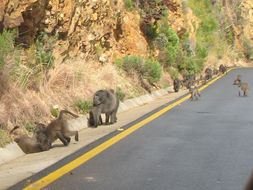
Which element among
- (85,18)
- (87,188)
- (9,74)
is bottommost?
(87,188)

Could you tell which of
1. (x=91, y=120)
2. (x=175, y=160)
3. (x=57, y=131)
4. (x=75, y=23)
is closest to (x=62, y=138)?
(x=57, y=131)

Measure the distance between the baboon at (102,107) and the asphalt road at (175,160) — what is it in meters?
0.83

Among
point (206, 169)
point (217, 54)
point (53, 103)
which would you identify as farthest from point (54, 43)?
point (217, 54)

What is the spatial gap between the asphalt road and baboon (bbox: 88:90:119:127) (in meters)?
0.83

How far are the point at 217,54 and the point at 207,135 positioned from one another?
3977 centimetres

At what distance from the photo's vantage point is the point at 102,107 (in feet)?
38.8

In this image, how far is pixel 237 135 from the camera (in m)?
10.5

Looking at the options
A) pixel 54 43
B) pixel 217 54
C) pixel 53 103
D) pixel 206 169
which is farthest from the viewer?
pixel 217 54

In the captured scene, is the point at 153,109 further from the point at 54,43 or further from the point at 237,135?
the point at 237,135

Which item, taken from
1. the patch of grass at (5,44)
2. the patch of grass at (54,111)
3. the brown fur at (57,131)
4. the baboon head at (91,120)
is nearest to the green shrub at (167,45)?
the baboon head at (91,120)

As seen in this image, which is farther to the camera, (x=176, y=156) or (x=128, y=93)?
(x=128, y=93)

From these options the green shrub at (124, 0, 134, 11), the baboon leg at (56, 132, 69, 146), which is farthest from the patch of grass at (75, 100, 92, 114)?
the green shrub at (124, 0, 134, 11)

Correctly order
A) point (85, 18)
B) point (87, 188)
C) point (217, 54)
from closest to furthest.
A: 1. point (87, 188)
2. point (85, 18)
3. point (217, 54)

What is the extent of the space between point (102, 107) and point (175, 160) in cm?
405
